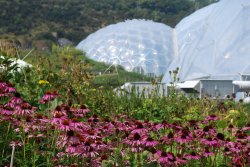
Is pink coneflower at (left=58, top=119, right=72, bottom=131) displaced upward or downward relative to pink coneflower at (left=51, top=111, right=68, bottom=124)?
downward

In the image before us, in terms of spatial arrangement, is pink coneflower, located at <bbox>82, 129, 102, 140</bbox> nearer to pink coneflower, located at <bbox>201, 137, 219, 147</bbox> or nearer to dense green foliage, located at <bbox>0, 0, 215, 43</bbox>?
pink coneflower, located at <bbox>201, 137, 219, 147</bbox>

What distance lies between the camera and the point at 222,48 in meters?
21.4

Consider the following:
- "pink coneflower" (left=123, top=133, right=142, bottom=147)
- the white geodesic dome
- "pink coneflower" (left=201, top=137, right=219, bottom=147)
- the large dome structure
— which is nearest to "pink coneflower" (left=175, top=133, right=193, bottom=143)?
"pink coneflower" (left=201, top=137, right=219, bottom=147)

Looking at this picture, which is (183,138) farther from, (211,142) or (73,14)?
(73,14)

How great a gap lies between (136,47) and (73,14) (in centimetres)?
3447

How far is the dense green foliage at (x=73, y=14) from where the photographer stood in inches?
2263

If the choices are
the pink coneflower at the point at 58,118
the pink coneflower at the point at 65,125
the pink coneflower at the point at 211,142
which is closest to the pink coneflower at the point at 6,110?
the pink coneflower at the point at 58,118

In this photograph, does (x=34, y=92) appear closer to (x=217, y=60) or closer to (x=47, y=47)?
(x=217, y=60)

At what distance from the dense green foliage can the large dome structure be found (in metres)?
14.5

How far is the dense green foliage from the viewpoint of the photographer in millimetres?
57469

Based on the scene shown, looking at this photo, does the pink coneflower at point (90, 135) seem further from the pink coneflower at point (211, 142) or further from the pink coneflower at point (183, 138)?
the pink coneflower at point (211, 142)

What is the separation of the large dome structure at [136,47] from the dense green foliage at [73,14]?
47.6 feet

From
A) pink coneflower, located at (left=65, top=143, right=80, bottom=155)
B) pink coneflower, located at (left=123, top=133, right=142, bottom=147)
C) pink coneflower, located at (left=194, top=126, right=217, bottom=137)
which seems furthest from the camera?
pink coneflower, located at (left=194, top=126, right=217, bottom=137)

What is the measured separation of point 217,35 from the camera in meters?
22.4
